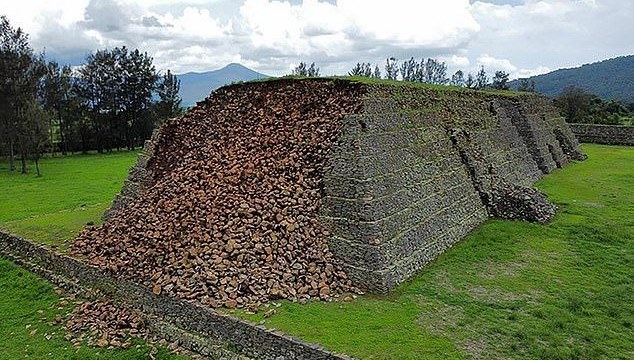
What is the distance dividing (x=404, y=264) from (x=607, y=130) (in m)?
27.9

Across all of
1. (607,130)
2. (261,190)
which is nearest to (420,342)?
(261,190)

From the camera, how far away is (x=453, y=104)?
17.7m

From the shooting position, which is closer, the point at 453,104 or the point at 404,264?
the point at 404,264

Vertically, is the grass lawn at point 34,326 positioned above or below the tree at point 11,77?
below

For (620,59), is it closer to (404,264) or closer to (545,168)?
(545,168)

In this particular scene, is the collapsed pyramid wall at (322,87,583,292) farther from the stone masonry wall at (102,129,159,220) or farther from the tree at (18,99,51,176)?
the tree at (18,99,51,176)

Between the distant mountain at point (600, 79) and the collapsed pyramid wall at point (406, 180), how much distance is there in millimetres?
81140

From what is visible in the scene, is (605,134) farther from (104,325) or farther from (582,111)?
(104,325)

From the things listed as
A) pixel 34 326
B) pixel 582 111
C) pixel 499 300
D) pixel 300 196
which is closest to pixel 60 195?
pixel 34 326

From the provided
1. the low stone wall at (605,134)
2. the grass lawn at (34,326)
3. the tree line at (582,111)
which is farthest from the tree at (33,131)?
the tree line at (582,111)

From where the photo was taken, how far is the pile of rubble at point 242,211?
1045 cm

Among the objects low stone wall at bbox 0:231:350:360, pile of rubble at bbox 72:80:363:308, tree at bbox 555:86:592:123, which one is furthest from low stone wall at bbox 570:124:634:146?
low stone wall at bbox 0:231:350:360

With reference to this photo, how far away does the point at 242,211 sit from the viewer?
11547 mm

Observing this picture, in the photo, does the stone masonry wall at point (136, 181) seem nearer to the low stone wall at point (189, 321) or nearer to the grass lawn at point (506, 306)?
the low stone wall at point (189, 321)
